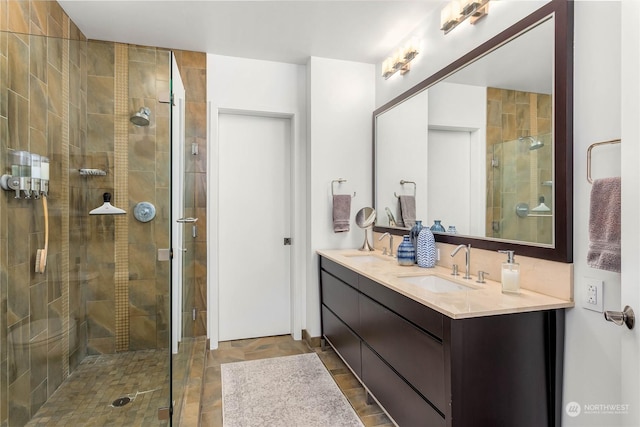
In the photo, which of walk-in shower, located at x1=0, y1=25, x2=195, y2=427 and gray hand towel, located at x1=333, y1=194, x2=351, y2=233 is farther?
gray hand towel, located at x1=333, y1=194, x2=351, y2=233

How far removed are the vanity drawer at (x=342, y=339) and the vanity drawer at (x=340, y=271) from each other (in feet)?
1.10

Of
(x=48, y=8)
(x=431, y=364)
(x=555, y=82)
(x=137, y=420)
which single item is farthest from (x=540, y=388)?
(x=48, y=8)

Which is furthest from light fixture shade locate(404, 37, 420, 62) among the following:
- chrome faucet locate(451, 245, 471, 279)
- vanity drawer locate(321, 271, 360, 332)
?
vanity drawer locate(321, 271, 360, 332)

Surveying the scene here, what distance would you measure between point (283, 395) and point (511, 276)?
1585 mm

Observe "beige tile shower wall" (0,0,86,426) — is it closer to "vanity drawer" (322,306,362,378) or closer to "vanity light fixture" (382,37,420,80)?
"vanity drawer" (322,306,362,378)

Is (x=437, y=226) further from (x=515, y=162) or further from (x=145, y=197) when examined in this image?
(x=145, y=197)

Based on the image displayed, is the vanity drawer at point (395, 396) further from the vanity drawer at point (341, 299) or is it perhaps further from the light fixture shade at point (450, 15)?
the light fixture shade at point (450, 15)

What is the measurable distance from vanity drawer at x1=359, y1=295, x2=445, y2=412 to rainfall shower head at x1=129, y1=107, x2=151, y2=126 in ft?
6.65

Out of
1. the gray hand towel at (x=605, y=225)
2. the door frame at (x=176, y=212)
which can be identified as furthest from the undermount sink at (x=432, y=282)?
the door frame at (x=176, y=212)

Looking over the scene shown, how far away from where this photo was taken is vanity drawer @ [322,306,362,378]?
2.25m

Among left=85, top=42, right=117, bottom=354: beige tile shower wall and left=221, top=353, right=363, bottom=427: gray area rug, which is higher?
left=85, top=42, right=117, bottom=354: beige tile shower wall

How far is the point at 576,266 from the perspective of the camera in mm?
1403

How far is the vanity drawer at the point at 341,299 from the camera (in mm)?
2268

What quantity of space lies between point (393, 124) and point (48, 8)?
2.46 meters
